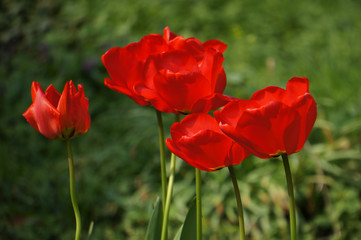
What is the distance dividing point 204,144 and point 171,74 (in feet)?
0.52

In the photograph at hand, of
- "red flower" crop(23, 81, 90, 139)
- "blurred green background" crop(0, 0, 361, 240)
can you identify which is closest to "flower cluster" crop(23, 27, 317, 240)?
"red flower" crop(23, 81, 90, 139)

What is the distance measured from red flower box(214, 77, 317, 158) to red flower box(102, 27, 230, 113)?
0.35ft

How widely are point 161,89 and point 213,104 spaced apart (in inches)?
3.6

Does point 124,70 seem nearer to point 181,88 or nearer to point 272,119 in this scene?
point 181,88

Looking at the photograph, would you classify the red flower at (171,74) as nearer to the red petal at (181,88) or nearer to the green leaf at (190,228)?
the red petal at (181,88)

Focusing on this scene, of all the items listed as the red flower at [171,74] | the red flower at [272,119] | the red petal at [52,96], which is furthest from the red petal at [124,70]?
the red flower at [272,119]

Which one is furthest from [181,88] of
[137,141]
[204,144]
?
[137,141]

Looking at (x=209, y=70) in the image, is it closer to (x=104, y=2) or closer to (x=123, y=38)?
(x=123, y=38)

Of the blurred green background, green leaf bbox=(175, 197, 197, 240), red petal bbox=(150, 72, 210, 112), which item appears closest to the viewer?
red petal bbox=(150, 72, 210, 112)

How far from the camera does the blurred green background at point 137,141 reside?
8.21 feet

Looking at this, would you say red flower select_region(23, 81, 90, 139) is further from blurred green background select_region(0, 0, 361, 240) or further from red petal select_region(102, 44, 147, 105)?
blurred green background select_region(0, 0, 361, 240)

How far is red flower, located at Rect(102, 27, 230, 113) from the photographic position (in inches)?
34.4

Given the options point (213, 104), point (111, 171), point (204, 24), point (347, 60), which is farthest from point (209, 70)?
point (204, 24)

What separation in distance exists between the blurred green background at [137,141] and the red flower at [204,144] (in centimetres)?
169
